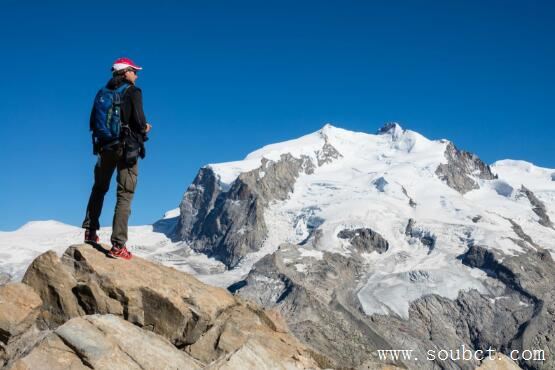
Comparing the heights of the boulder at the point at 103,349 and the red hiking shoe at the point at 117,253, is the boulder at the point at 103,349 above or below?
below

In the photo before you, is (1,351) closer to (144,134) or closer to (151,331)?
(151,331)

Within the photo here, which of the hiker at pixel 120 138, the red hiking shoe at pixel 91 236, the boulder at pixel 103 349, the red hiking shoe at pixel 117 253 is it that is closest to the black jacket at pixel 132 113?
the hiker at pixel 120 138

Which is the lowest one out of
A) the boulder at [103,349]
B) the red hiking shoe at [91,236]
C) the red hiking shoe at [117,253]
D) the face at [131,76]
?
the boulder at [103,349]

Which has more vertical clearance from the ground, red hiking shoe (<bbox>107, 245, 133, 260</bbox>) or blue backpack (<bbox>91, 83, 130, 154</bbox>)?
blue backpack (<bbox>91, 83, 130, 154</bbox>)

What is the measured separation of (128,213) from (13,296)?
3847mm

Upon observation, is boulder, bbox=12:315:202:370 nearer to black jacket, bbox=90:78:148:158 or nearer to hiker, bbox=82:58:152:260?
hiker, bbox=82:58:152:260

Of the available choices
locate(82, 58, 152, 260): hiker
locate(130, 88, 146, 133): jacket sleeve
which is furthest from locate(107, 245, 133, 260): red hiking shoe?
locate(130, 88, 146, 133): jacket sleeve

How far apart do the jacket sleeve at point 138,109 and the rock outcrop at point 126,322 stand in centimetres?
381

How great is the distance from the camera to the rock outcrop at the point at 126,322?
15.8 meters

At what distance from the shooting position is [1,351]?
56.1 ft

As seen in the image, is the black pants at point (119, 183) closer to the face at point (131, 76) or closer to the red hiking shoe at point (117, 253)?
the red hiking shoe at point (117, 253)

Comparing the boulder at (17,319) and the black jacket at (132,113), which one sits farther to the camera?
the black jacket at (132,113)

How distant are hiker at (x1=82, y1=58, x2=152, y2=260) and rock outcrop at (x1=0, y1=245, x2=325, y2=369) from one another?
1.23 meters

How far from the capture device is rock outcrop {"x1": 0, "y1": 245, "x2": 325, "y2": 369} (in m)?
15.8
